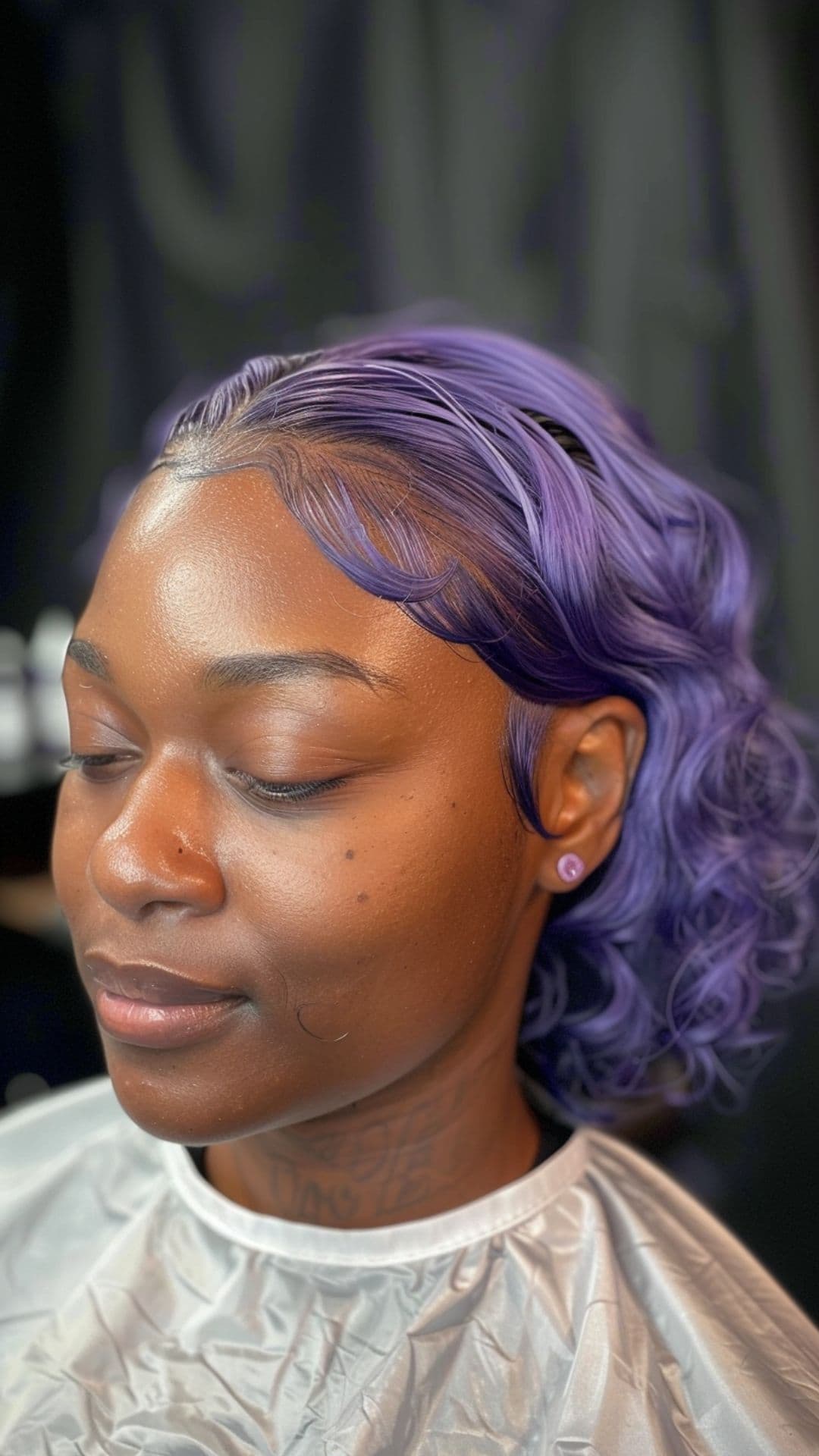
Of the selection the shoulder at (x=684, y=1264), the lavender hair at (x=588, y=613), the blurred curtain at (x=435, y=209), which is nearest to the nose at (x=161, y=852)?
the lavender hair at (x=588, y=613)

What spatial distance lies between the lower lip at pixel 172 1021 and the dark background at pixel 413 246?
109 centimetres

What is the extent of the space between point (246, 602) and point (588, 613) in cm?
32

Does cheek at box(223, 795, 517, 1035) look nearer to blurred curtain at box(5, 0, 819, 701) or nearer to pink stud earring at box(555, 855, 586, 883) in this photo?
pink stud earring at box(555, 855, 586, 883)

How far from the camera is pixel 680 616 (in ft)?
4.12

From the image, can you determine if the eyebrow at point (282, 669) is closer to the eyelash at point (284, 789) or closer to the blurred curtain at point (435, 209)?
the eyelash at point (284, 789)

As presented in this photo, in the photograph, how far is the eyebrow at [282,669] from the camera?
982mm

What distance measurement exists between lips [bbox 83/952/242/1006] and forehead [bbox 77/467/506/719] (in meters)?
0.24

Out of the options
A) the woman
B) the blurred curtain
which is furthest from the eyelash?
the blurred curtain

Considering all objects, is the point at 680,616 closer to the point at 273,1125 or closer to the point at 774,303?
the point at 273,1125

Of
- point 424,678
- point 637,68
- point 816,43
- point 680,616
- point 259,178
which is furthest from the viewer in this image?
point 259,178

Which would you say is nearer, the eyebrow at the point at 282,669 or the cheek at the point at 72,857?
the eyebrow at the point at 282,669

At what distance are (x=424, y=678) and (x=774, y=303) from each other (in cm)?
131

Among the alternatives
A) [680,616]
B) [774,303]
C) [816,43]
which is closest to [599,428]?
[680,616]

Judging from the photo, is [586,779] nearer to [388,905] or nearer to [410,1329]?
[388,905]
